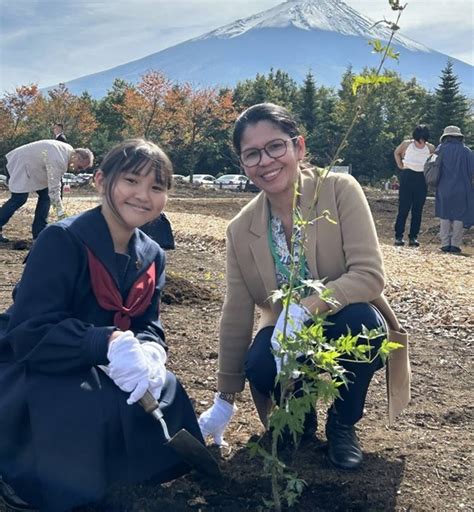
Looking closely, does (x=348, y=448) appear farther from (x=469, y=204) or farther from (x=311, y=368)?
(x=469, y=204)

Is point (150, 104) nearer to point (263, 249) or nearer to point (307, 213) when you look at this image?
point (263, 249)

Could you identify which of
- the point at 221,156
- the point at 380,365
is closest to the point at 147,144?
the point at 380,365

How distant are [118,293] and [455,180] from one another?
305 inches

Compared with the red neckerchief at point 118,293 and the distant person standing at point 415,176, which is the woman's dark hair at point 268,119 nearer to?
the red neckerchief at point 118,293

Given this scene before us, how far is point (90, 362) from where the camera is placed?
218 cm

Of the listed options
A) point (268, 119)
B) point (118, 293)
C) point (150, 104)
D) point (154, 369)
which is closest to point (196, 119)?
point (150, 104)

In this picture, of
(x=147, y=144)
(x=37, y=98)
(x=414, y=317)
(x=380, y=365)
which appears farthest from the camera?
(x=37, y=98)

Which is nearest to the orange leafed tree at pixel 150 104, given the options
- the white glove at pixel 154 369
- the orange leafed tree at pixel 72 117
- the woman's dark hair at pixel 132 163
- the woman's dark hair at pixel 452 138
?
the orange leafed tree at pixel 72 117

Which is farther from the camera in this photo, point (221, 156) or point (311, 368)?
point (221, 156)

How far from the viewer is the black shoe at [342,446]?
8.36ft

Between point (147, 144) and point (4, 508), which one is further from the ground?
point (147, 144)

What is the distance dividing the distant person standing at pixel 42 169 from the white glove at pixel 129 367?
537 centimetres

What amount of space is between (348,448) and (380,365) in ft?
1.06

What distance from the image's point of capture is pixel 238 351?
9.23 ft
